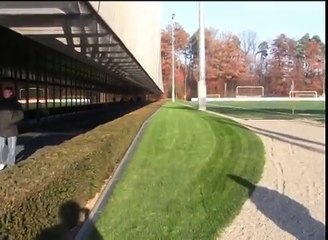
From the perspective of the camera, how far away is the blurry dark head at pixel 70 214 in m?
7.28

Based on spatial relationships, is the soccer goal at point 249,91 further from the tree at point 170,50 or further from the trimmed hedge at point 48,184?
the trimmed hedge at point 48,184

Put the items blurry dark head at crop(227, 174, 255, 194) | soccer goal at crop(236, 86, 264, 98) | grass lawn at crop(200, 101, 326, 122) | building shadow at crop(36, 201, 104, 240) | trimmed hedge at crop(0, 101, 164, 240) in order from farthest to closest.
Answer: soccer goal at crop(236, 86, 264, 98) → grass lawn at crop(200, 101, 326, 122) → blurry dark head at crop(227, 174, 255, 194) → building shadow at crop(36, 201, 104, 240) → trimmed hedge at crop(0, 101, 164, 240)

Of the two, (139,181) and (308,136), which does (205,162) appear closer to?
(139,181)

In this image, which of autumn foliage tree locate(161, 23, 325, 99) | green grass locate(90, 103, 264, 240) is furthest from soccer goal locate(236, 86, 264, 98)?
green grass locate(90, 103, 264, 240)

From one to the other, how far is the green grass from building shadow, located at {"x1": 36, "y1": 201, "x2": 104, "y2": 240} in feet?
0.92

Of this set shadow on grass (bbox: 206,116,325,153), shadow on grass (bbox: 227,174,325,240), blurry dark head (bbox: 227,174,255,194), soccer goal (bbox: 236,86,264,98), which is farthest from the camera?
soccer goal (bbox: 236,86,264,98)

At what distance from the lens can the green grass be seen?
8.30 m

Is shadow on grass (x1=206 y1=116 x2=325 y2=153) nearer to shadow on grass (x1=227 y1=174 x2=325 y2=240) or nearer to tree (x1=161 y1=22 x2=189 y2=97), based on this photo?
shadow on grass (x1=227 y1=174 x2=325 y2=240)

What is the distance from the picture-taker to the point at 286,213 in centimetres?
925

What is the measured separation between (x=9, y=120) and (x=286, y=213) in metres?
5.23

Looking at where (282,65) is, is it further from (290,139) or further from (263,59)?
(290,139)

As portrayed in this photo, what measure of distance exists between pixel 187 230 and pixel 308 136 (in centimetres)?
1214

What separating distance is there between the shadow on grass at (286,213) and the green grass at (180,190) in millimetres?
308

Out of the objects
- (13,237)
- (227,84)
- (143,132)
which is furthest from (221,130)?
(227,84)
